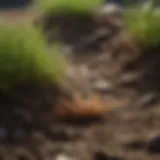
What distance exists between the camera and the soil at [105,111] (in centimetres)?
183

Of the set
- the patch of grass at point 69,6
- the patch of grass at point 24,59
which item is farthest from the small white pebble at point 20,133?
the patch of grass at point 69,6

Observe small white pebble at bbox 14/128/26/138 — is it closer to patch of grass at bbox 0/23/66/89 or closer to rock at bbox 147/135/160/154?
patch of grass at bbox 0/23/66/89

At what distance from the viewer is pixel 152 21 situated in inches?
125

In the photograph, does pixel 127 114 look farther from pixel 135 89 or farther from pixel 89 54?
pixel 89 54

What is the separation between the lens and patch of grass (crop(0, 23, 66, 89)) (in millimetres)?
2225

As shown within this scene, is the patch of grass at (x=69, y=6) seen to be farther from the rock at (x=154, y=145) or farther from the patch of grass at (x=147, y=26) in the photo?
the rock at (x=154, y=145)

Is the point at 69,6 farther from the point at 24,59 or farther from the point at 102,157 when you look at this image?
the point at 102,157

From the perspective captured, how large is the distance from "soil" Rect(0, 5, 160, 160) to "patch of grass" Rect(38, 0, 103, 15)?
0.56m

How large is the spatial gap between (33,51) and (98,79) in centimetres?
69

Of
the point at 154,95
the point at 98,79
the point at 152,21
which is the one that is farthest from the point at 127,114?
the point at 152,21

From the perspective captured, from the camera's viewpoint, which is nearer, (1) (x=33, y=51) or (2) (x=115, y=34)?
(1) (x=33, y=51)

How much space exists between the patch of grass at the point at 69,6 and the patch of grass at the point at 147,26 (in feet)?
3.26

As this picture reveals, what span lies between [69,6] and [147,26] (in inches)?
50.9

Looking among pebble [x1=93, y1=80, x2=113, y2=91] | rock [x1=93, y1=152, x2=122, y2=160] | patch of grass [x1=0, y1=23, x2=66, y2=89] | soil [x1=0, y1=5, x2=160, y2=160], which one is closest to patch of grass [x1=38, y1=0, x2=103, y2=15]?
soil [x1=0, y1=5, x2=160, y2=160]
